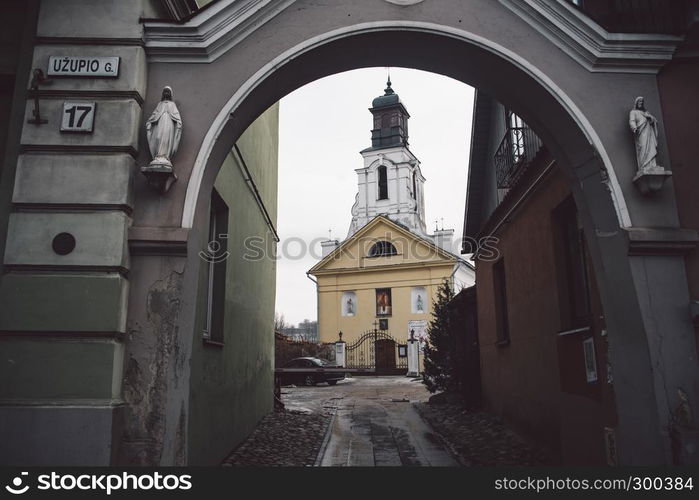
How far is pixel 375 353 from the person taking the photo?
3609 cm

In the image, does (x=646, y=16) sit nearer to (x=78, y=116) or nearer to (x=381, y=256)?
(x=78, y=116)

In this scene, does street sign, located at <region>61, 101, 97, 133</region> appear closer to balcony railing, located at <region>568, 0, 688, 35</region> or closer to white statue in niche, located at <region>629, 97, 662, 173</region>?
balcony railing, located at <region>568, 0, 688, 35</region>

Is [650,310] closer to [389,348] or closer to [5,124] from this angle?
[5,124]

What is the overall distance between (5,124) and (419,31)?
3955mm

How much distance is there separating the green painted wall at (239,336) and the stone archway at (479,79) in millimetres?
509

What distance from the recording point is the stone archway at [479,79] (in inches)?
182

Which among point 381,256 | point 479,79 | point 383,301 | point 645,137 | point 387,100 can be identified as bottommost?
point 645,137

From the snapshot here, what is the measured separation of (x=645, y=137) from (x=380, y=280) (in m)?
33.8

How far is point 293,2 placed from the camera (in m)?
5.37

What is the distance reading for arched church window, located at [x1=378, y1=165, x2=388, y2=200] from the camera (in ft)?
144

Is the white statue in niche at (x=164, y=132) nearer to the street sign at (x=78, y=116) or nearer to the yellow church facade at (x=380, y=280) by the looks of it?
the street sign at (x=78, y=116)

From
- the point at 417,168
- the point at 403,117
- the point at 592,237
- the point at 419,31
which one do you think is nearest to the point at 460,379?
the point at 592,237

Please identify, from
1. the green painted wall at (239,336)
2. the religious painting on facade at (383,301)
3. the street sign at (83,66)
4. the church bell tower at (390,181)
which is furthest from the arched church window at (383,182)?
the street sign at (83,66)

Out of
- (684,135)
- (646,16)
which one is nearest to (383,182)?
(646,16)
